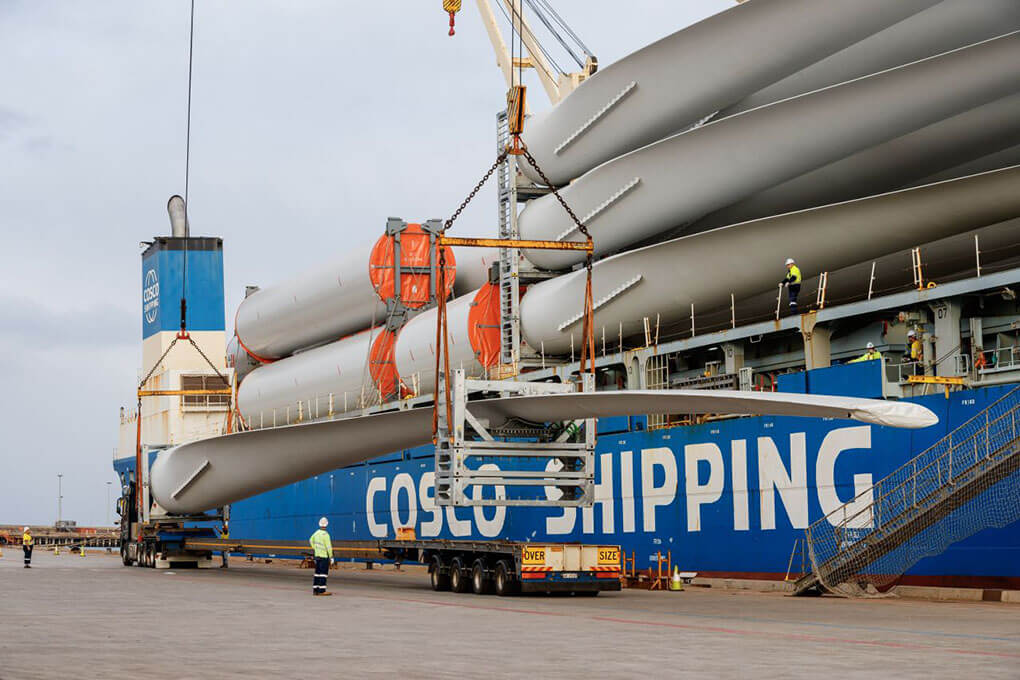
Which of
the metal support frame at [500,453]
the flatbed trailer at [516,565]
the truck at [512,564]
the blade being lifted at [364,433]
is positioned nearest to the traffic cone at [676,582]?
the truck at [512,564]

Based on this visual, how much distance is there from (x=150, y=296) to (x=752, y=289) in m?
34.4

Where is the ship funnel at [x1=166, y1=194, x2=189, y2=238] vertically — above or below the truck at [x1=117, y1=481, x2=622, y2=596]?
above

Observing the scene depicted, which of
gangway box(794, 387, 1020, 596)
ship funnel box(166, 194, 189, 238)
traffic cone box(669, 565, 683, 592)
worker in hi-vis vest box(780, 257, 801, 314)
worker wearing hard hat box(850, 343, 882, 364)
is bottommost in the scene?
traffic cone box(669, 565, 683, 592)

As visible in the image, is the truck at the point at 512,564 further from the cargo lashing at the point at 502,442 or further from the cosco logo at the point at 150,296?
the cosco logo at the point at 150,296

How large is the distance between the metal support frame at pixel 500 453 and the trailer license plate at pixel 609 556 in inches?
69.8

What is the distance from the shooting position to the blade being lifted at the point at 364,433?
16562 mm

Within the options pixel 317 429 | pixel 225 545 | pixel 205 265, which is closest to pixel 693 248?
pixel 317 429

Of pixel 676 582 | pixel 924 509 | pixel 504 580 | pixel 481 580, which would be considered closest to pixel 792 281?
pixel 924 509

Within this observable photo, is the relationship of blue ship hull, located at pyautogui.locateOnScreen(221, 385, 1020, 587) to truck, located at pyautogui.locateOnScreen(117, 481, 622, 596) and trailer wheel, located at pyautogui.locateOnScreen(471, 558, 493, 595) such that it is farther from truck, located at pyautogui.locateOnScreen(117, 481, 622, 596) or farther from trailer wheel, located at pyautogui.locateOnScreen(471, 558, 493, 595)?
trailer wheel, located at pyautogui.locateOnScreen(471, 558, 493, 595)

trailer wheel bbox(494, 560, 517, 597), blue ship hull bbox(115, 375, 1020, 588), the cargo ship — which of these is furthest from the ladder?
trailer wheel bbox(494, 560, 517, 597)

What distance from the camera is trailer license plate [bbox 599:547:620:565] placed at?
81.9ft

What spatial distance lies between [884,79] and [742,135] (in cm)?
351

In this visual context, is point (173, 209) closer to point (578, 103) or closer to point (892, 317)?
point (578, 103)

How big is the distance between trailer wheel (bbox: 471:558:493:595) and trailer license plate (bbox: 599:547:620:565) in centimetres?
248
